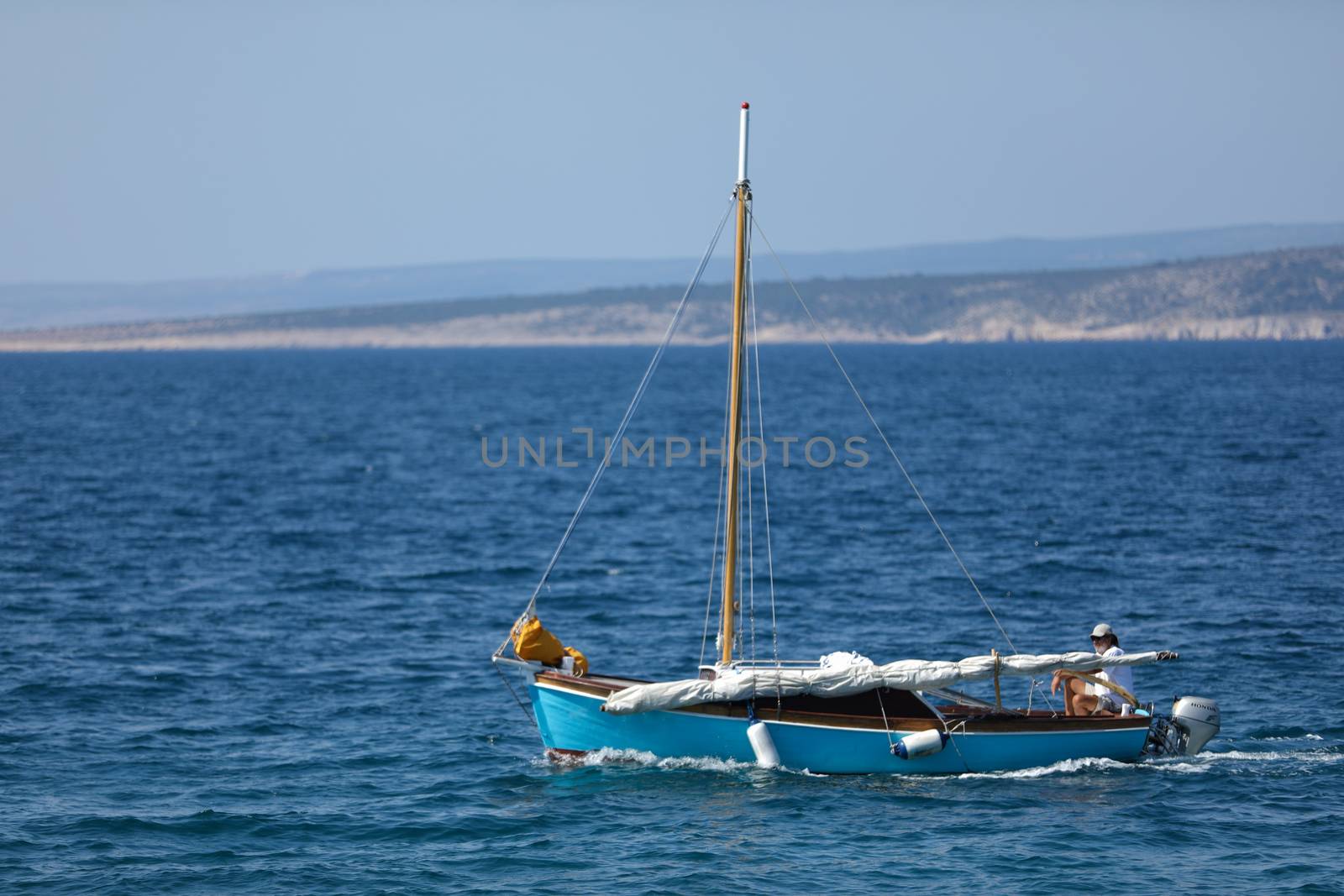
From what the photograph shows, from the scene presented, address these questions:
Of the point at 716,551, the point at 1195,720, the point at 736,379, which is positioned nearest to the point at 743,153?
the point at 736,379

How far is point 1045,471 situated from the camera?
71.0 metres

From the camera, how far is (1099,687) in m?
26.5

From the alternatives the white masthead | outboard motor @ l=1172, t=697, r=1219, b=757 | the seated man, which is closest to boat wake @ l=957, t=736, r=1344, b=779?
outboard motor @ l=1172, t=697, r=1219, b=757

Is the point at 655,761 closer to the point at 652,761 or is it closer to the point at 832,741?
the point at 652,761

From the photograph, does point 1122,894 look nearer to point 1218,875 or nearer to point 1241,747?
point 1218,875

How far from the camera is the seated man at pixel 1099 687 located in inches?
1040

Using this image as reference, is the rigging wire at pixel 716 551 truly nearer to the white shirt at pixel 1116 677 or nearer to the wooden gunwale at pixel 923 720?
the wooden gunwale at pixel 923 720

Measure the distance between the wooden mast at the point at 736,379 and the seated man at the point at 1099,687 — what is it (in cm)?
577

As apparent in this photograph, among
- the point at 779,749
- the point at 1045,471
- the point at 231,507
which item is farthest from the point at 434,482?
the point at 779,749

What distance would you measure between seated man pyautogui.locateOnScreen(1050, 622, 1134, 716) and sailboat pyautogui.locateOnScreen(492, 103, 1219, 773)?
0.58 feet

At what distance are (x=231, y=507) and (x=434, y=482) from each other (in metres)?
13.7

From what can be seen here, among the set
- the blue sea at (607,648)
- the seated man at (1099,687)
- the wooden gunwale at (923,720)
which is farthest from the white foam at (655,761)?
the seated man at (1099,687)

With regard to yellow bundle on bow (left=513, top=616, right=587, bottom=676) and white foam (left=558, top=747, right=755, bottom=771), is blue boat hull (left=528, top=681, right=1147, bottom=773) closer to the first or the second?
white foam (left=558, top=747, right=755, bottom=771)

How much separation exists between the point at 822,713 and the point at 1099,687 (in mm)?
5113
